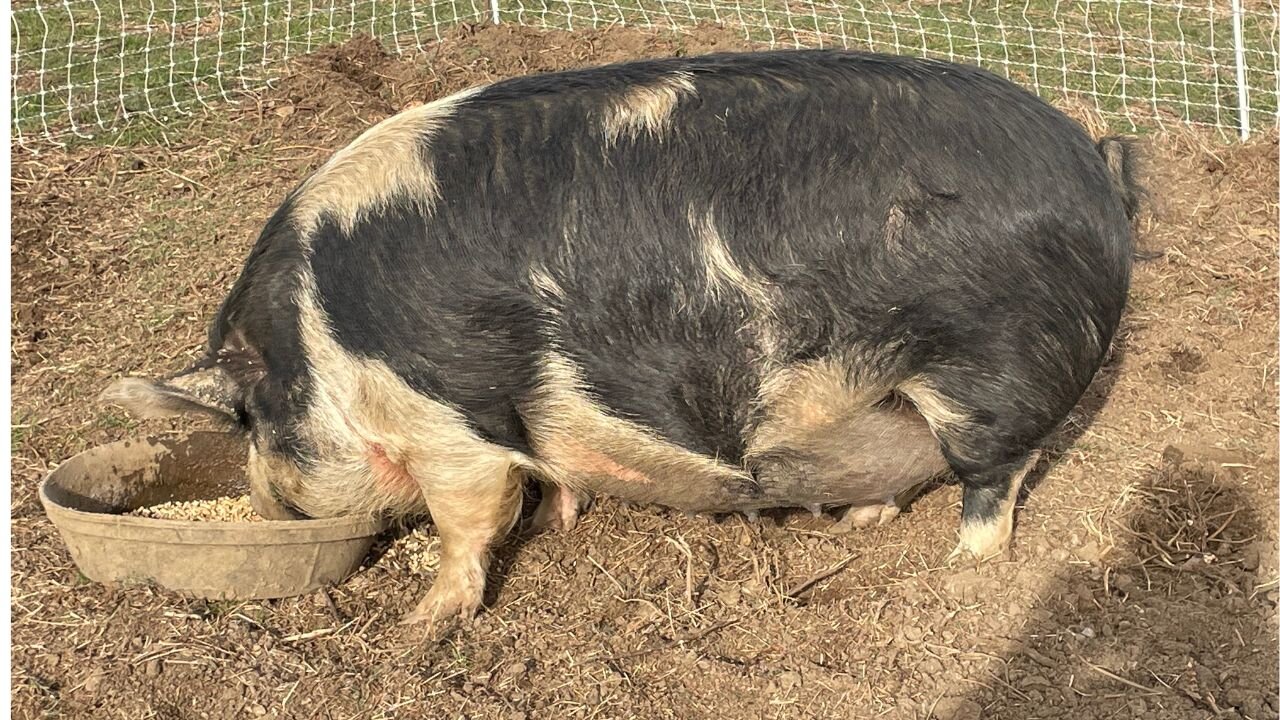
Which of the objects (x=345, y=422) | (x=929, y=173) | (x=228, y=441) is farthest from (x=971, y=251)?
(x=228, y=441)

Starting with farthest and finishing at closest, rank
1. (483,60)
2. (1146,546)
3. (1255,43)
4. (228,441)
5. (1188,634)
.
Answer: (1255,43) < (483,60) < (228,441) < (1146,546) < (1188,634)

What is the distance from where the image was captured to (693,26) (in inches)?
341

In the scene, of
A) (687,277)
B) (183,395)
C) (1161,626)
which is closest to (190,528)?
(183,395)

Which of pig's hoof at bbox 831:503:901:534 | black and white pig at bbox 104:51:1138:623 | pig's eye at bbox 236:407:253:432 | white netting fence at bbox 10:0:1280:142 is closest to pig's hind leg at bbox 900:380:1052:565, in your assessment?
black and white pig at bbox 104:51:1138:623

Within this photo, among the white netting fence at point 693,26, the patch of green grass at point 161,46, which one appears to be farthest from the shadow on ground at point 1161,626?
the patch of green grass at point 161,46

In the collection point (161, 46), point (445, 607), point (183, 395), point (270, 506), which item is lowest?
point (445, 607)

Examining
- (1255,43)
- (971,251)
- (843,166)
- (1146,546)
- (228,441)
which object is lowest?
(1255,43)

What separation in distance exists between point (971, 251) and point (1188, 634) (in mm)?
1555

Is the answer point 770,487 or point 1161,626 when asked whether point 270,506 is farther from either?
point 1161,626

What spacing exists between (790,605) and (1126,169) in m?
1.88

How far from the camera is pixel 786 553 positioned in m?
4.70

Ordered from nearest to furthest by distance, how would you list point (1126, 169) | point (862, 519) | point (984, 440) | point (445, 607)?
point (984, 440) < point (1126, 169) < point (445, 607) < point (862, 519)

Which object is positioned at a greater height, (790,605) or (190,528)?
(190,528)

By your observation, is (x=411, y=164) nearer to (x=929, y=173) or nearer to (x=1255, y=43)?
(x=929, y=173)
